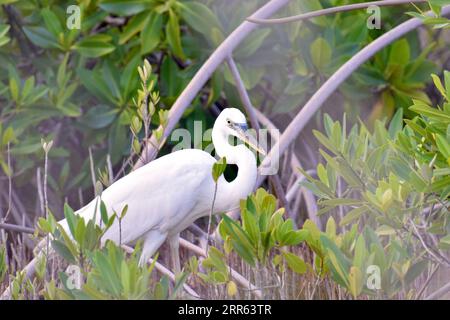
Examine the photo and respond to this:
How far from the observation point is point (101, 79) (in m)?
3.28

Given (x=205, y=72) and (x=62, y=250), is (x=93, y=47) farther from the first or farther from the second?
(x=62, y=250)

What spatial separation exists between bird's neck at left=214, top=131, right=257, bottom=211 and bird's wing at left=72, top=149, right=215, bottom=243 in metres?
0.04

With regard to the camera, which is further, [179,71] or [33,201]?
[33,201]

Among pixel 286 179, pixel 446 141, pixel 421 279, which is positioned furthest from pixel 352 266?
pixel 286 179

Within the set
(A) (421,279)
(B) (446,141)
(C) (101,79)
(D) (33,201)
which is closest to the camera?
(B) (446,141)

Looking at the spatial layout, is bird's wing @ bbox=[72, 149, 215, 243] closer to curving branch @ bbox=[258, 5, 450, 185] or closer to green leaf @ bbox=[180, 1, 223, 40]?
curving branch @ bbox=[258, 5, 450, 185]

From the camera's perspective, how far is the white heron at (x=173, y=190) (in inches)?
90.4

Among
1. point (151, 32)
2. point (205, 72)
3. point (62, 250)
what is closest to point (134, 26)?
point (151, 32)

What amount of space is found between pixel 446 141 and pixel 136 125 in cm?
61

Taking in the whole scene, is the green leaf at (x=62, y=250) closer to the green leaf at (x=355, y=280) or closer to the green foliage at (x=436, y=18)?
the green leaf at (x=355, y=280)

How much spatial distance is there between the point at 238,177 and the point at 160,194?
172 mm

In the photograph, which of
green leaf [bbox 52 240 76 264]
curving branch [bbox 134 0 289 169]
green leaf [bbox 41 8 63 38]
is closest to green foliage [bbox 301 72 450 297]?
green leaf [bbox 52 240 76 264]

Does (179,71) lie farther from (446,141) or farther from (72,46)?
(446,141)

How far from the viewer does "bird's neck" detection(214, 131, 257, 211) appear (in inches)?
89.7
